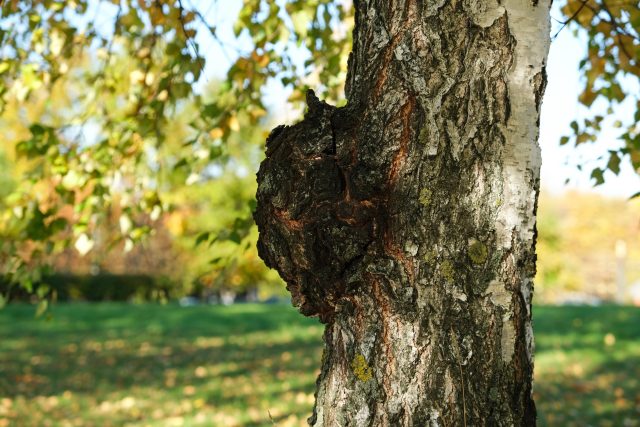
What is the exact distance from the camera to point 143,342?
34.9ft

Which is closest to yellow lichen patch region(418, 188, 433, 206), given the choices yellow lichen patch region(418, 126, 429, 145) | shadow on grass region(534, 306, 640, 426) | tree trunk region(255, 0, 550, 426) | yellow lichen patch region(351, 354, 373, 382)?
tree trunk region(255, 0, 550, 426)

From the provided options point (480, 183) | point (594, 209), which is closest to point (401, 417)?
point (480, 183)

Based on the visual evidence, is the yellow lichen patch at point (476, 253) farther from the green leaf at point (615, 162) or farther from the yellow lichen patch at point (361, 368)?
the green leaf at point (615, 162)

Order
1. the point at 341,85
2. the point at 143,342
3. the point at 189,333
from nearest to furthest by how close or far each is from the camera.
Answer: the point at 341,85 → the point at 143,342 → the point at 189,333

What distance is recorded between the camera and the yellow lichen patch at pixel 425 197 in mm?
1720

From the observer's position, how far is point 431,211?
1.72 metres

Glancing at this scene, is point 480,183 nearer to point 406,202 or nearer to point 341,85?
point 406,202

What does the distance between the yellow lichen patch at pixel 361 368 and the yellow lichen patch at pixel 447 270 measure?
314mm

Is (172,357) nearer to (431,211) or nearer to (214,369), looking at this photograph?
(214,369)

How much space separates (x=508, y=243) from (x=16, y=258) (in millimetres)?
2400

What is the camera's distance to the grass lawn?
232 inches

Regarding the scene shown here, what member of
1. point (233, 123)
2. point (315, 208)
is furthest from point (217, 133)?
point (315, 208)

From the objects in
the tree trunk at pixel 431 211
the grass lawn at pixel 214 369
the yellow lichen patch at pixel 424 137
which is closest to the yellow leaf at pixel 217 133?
the grass lawn at pixel 214 369

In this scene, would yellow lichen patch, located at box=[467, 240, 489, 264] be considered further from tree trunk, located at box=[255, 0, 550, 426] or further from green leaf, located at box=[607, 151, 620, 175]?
green leaf, located at box=[607, 151, 620, 175]
